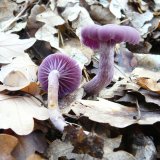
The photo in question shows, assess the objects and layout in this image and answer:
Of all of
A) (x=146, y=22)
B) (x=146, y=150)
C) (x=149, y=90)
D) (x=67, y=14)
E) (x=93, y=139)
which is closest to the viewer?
(x=93, y=139)

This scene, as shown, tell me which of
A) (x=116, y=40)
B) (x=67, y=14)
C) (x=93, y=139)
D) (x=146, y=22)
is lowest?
(x=146, y=22)

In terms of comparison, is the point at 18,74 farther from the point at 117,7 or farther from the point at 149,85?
the point at 117,7

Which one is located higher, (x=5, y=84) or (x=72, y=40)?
(x=5, y=84)

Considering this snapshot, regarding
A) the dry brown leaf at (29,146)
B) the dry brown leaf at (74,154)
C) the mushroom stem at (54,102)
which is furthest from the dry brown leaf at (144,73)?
the dry brown leaf at (29,146)

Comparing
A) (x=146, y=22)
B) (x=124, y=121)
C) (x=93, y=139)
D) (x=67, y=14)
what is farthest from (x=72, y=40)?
(x=93, y=139)

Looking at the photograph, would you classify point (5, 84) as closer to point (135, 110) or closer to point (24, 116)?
point (24, 116)

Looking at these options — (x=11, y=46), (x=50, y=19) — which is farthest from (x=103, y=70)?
(x=50, y=19)
